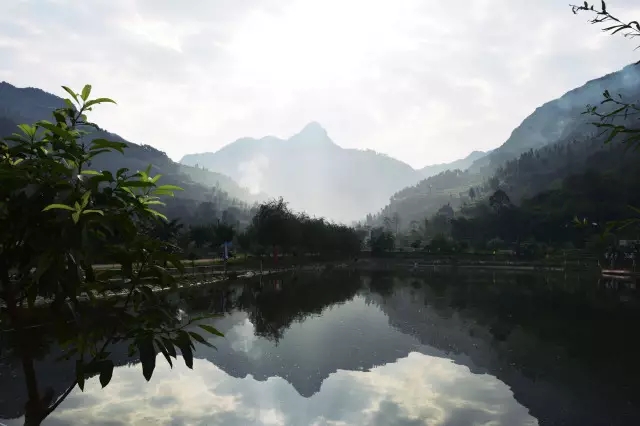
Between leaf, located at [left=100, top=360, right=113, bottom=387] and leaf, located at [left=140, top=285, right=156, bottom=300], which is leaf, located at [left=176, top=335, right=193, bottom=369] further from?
leaf, located at [left=140, top=285, right=156, bottom=300]

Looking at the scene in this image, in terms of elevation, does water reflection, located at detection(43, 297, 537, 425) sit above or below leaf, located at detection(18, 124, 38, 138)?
below

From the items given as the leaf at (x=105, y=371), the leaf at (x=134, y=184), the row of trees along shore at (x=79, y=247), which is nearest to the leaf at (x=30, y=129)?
the row of trees along shore at (x=79, y=247)

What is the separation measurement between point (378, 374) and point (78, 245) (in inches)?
1023

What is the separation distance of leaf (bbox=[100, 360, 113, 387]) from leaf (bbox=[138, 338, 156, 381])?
222mm

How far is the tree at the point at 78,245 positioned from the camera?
269 centimetres

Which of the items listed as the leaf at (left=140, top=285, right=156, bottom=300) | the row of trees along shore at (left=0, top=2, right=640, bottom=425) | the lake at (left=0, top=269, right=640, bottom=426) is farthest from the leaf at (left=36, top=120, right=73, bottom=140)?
the lake at (left=0, top=269, right=640, bottom=426)

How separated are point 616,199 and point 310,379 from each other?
214103 millimetres

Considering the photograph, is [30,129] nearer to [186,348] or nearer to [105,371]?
[105,371]

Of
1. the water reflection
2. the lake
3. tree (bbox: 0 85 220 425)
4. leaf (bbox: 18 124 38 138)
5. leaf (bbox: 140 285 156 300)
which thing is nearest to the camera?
tree (bbox: 0 85 220 425)

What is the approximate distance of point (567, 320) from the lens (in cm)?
4484

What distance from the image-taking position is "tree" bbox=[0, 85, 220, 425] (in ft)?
8.84

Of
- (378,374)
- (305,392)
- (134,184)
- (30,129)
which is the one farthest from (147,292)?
(378,374)

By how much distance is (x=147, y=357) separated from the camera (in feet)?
8.96

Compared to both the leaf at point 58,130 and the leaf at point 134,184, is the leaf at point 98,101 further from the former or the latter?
the leaf at point 134,184
